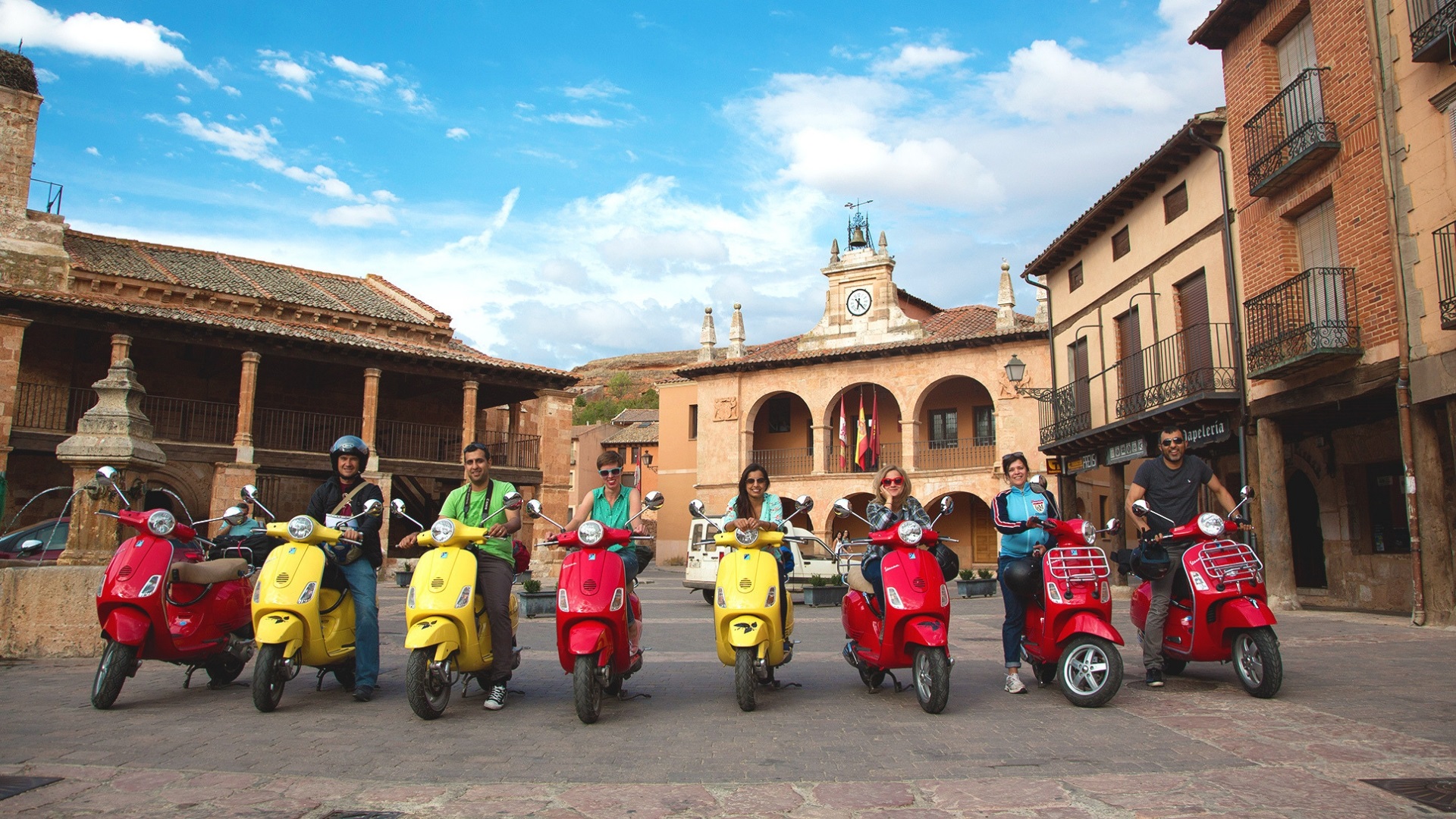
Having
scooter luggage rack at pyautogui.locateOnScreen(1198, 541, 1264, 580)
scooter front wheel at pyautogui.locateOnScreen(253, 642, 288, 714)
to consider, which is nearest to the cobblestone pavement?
scooter front wheel at pyautogui.locateOnScreen(253, 642, 288, 714)

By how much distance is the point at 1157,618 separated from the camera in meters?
6.36

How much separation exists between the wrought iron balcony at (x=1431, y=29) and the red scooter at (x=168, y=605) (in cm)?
1282

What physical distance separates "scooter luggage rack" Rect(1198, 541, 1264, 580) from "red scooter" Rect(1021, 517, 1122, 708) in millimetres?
639

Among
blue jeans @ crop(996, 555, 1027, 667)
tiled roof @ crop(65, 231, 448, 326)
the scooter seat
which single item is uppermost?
tiled roof @ crop(65, 231, 448, 326)

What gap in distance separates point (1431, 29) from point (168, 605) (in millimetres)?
13572

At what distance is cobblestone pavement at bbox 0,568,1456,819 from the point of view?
147 inches

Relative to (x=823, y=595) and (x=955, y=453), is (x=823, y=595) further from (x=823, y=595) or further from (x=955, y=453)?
(x=955, y=453)

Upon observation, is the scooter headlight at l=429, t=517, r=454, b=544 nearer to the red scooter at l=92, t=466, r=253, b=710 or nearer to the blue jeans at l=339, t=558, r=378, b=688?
the blue jeans at l=339, t=558, r=378, b=688

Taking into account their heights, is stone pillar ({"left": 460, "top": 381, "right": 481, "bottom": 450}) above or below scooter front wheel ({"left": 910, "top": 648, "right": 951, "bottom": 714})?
above

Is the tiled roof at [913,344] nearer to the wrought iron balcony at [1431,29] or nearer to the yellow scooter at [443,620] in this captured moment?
the wrought iron balcony at [1431,29]

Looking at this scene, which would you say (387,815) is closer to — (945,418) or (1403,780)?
(1403,780)

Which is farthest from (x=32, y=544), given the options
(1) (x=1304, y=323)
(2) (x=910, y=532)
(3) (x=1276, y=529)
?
(1) (x=1304, y=323)

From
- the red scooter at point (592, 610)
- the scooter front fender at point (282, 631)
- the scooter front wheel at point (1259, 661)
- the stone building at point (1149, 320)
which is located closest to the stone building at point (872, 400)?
the stone building at point (1149, 320)

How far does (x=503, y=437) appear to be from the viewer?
3319 centimetres
